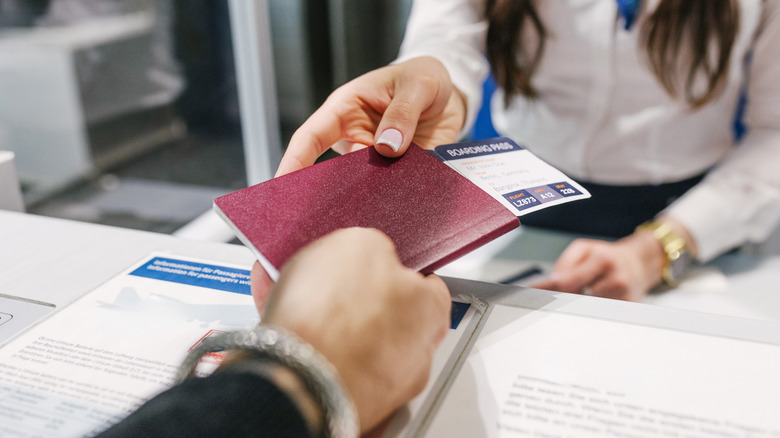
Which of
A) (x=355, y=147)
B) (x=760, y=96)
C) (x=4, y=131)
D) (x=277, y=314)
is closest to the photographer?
(x=277, y=314)

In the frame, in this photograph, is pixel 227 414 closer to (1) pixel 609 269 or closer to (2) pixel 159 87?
(1) pixel 609 269

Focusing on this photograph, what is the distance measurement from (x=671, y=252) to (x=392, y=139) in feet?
2.03

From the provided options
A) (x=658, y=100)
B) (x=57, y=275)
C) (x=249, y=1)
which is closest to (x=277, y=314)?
(x=57, y=275)

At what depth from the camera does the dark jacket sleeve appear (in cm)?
27

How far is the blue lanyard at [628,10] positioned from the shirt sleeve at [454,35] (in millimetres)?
222

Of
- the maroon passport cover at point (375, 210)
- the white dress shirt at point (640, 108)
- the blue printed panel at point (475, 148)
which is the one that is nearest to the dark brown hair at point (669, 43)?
the white dress shirt at point (640, 108)

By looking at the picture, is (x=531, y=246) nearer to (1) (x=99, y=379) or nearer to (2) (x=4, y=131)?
(1) (x=99, y=379)

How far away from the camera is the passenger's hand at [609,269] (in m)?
0.87

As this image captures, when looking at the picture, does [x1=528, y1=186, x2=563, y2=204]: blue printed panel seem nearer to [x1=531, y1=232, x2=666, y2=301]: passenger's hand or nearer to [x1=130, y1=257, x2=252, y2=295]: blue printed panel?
[x1=130, y1=257, x2=252, y2=295]: blue printed panel

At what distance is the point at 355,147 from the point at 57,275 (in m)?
0.33

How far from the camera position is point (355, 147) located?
2.11 feet

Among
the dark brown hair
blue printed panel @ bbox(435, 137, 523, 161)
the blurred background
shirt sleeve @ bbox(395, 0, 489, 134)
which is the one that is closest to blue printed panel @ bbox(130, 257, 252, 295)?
blue printed panel @ bbox(435, 137, 523, 161)

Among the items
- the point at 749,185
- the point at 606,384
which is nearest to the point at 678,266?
the point at 749,185

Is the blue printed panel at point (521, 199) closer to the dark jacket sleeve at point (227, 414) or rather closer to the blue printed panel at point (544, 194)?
the blue printed panel at point (544, 194)
